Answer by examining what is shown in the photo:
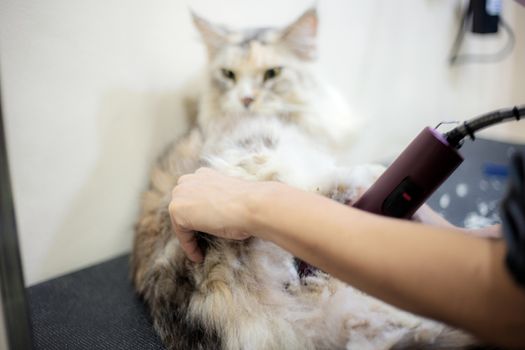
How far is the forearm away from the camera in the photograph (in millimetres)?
332

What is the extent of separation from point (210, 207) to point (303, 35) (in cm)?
71

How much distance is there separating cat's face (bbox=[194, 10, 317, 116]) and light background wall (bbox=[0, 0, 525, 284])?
87 mm

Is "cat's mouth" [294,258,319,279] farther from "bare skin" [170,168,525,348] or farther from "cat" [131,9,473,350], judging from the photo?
"bare skin" [170,168,525,348]

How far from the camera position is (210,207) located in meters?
0.54

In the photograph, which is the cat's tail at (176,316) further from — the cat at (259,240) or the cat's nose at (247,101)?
the cat's nose at (247,101)

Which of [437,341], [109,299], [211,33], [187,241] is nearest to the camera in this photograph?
[437,341]

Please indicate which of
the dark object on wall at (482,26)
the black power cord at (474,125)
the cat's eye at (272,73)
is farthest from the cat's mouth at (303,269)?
the dark object on wall at (482,26)

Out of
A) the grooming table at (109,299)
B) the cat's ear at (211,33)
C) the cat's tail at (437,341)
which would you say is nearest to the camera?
the cat's tail at (437,341)

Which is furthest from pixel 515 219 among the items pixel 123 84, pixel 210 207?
pixel 123 84

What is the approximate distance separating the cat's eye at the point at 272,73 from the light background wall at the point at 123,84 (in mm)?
198

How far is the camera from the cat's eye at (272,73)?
1061 mm

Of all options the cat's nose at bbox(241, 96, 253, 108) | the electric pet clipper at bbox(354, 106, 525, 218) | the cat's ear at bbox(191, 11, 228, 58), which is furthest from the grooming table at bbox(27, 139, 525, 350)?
the cat's ear at bbox(191, 11, 228, 58)

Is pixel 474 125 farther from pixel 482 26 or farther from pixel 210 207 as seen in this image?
pixel 482 26

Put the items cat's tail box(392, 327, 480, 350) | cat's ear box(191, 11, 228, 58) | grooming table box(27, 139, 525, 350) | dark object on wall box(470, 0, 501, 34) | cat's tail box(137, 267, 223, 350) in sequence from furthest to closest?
dark object on wall box(470, 0, 501, 34)
cat's ear box(191, 11, 228, 58)
grooming table box(27, 139, 525, 350)
cat's tail box(137, 267, 223, 350)
cat's tail box(392, 327, 480, 350)
